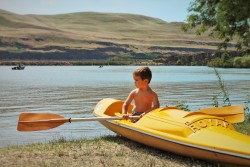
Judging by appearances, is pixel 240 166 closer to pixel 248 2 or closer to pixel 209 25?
pixel 248 2

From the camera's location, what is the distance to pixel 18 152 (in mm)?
7156

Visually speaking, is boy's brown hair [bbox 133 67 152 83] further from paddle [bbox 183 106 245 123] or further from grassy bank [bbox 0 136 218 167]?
paddle [bbox 183 106 245 123]

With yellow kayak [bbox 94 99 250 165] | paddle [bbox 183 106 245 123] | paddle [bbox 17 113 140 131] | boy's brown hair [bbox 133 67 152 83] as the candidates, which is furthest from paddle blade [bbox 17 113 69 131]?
paddle [bbox 183 106 245 123]

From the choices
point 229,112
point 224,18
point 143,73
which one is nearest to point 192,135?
point 143,73

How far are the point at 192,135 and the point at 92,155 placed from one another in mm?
1731

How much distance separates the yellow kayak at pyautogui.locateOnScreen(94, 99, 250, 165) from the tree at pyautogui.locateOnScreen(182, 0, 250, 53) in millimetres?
5749

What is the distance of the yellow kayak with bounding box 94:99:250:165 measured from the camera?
229 inches

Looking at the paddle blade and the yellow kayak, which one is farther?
the paddle blade

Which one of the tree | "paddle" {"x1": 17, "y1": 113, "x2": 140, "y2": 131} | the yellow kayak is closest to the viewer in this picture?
the yellow kayak

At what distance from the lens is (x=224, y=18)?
1284 cm

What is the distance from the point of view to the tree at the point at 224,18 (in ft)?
38.9

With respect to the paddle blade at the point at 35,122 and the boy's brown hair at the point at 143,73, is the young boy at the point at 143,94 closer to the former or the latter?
the boy's brown hair at the point at 143,73

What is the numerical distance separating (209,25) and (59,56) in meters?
177

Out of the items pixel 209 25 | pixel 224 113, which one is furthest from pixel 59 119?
pixel 209 25
